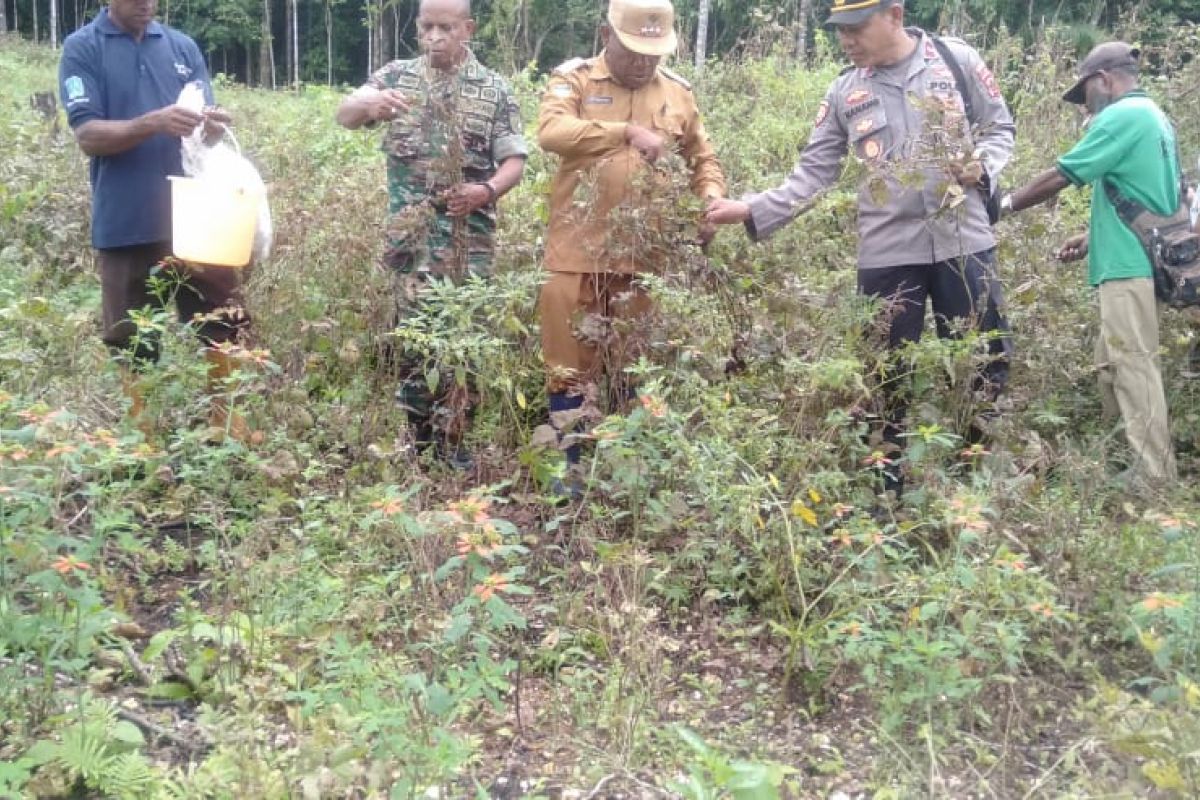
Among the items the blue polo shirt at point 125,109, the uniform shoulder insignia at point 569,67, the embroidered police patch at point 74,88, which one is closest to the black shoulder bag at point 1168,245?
the uniform shoulder insignia at point 569,67

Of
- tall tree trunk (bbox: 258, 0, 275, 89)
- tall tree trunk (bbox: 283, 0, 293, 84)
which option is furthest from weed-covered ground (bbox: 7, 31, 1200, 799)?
tall tree trunk (bbox: 283, 0, 293, 84)

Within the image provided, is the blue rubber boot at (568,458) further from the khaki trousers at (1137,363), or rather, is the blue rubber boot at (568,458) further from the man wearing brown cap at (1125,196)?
the khaki trousers at (1137,363)

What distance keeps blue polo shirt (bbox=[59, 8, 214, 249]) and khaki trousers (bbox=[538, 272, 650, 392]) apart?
144 centimetres

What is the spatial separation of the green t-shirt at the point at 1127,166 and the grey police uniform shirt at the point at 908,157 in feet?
1.35

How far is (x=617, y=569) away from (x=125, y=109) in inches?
98.1

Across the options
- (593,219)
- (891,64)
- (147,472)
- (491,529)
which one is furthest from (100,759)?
(891,64)

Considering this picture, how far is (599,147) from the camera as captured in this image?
12.7ft

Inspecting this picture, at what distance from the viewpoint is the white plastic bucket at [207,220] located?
391cm

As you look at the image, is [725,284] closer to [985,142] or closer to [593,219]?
[593,219]

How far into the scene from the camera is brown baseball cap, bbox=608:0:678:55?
376 centimetres

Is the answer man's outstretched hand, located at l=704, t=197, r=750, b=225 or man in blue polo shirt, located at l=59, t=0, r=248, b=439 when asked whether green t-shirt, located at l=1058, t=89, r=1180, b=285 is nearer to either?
man's outstretched hand, located at l=704, t=197, r=750, b=225

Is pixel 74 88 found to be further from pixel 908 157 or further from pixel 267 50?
pixel 267 50

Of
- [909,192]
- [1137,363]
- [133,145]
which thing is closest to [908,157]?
[909,192]

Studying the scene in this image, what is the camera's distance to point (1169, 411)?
4672 mm
